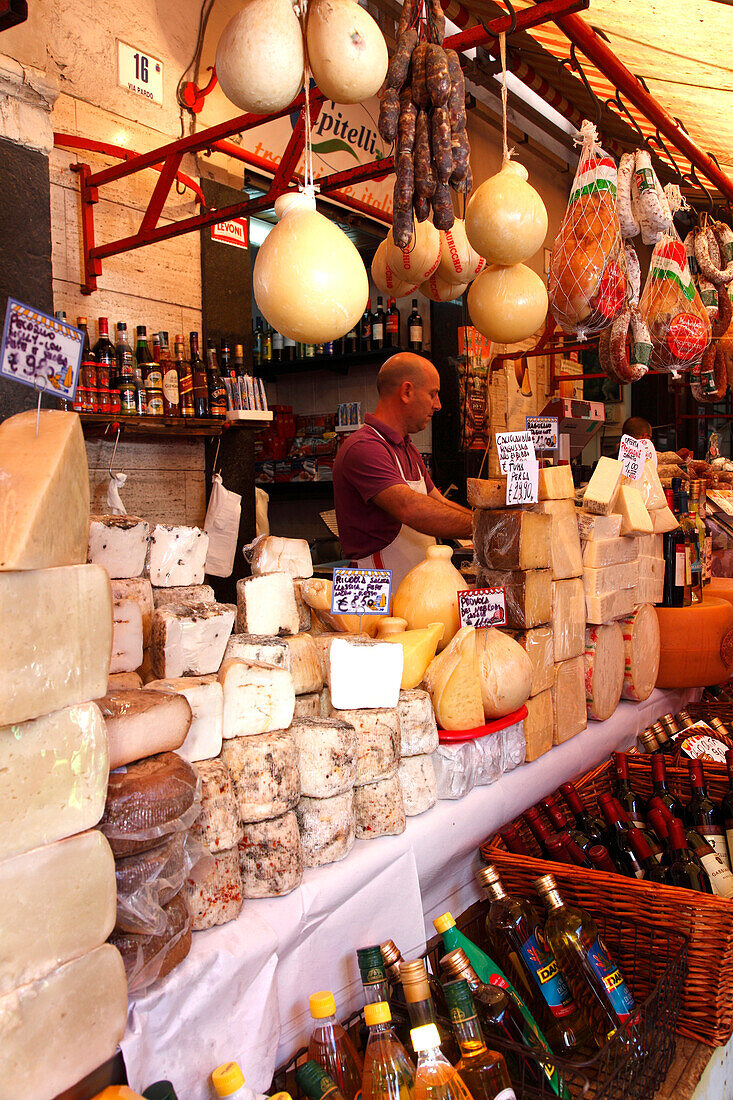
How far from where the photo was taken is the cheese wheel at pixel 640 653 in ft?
8.68

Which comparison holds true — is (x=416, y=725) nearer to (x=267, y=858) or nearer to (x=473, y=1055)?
(x=267, y=858)

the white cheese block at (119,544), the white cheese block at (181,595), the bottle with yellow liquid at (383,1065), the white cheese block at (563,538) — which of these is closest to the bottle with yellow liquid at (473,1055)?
the bottle with yellow liquid at (383,1065)

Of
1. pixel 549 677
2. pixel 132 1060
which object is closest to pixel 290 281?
pixel 549 677

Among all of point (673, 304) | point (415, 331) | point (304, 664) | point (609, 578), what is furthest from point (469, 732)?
point (415, 331)

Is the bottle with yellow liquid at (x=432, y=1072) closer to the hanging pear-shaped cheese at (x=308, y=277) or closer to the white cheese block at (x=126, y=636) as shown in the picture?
the white cheese block at (x=126, y=636)

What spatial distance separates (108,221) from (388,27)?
2604mm

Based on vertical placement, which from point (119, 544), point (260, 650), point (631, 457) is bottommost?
point (260, 650)

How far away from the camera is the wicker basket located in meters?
1.56

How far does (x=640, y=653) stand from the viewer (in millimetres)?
2676

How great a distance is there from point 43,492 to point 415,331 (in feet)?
15.6

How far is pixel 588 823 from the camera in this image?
2.05 m

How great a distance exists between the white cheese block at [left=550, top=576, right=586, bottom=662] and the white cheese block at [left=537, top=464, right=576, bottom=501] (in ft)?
0.81

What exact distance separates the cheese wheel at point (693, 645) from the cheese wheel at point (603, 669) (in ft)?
1.28

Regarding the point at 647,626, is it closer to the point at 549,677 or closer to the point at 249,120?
the point at 549,677
